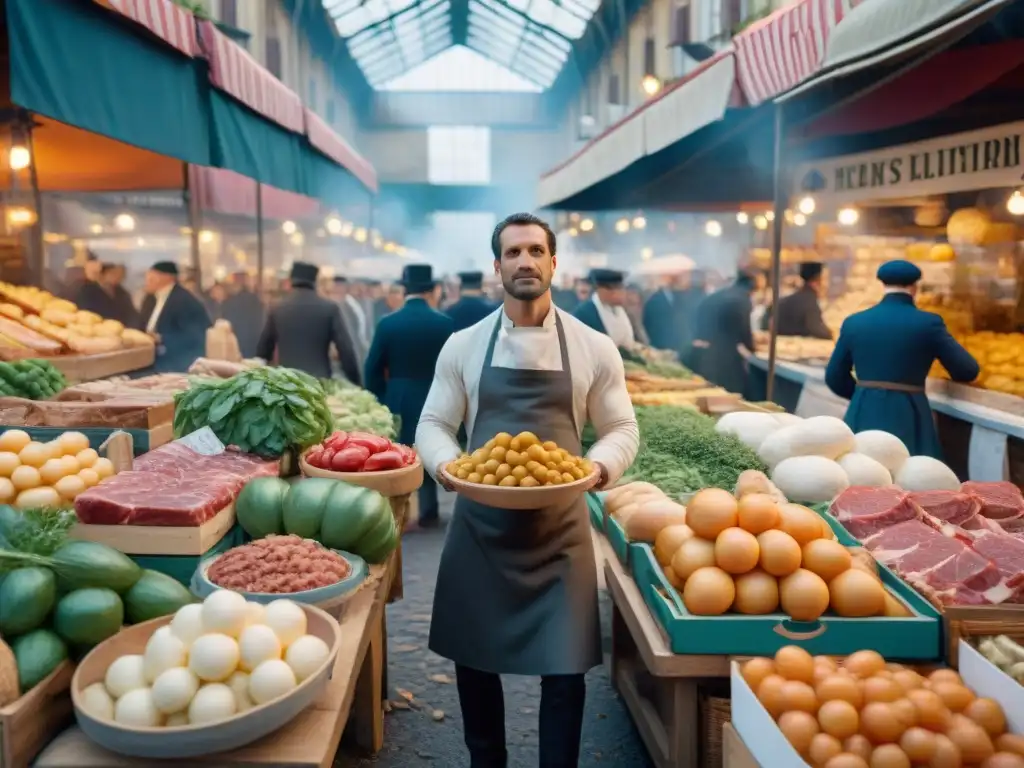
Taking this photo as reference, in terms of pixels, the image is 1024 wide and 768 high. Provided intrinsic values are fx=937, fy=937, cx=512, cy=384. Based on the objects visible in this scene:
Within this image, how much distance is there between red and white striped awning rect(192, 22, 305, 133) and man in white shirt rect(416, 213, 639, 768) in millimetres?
3304

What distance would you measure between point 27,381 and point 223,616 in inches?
122

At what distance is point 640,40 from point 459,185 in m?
15.0

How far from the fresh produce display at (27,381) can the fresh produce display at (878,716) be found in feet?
12.3

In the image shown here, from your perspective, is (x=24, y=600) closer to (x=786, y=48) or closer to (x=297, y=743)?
(x=297, y=743)

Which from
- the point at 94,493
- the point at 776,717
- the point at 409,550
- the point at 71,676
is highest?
the point at 94,493

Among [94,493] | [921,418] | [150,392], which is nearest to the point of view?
[94,493]

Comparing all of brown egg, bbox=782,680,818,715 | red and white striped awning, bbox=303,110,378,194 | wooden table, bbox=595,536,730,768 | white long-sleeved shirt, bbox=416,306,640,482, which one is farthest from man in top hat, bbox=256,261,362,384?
brown egg, bbox=782,680,818,715

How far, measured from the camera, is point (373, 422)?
636 cm

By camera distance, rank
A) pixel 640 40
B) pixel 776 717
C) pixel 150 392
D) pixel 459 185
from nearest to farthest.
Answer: pixel 776 717 → pixel 150 392 → pixel 640 40 → pixel 459 185

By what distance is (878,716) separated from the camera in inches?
92.9

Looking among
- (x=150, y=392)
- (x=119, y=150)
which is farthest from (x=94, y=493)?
(x=119, y=150)

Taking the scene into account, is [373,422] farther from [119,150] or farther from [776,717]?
[119,150]

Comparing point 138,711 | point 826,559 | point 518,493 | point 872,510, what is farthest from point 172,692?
point 872,510

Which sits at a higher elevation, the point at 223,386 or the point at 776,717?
the point at 223,386
